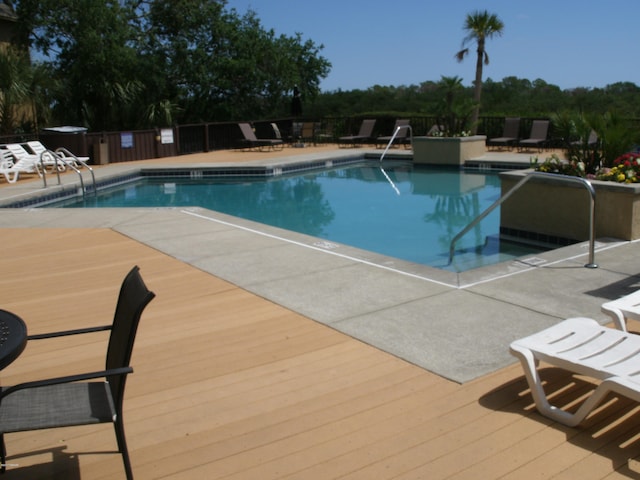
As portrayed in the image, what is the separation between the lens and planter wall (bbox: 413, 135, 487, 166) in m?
15.4

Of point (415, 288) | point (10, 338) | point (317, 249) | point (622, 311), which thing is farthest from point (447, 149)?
point (10, 338)

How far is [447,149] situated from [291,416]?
13.3 m

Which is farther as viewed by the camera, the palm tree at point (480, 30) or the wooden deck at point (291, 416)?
the palm tree at point (480, 30)

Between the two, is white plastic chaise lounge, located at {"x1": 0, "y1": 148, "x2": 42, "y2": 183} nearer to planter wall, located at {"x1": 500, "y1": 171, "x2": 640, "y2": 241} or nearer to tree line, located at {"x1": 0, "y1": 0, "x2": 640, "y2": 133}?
tree line, located at {"x1": 0, "y1": 0, "x2": 640, "y2": 133}

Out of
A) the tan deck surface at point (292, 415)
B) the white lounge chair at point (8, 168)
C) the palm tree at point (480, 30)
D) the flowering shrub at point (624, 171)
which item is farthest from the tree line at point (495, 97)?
the tan deck surface at point (292, 415)

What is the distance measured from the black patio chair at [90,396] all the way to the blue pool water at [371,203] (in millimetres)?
5258

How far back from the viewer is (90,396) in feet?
8.09

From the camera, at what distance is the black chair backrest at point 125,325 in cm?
221

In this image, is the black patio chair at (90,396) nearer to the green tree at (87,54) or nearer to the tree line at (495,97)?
the green tree at (87,54)

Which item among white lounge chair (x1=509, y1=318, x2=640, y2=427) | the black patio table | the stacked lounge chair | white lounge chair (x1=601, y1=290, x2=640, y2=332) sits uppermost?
the stacked lounge chair

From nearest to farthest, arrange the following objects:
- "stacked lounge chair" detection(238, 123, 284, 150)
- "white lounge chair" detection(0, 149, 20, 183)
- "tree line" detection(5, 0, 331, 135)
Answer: "white lounge chair" detection(0, 149, 20, 183) → "stacked lounge chair" detection(238, 123, 284, 150) → "tree line" detection(5, 0, 331, 135)

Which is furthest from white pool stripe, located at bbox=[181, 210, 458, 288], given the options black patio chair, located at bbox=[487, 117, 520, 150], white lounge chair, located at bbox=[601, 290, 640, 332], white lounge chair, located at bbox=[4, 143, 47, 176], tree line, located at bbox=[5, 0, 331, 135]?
tree line, located at bbox=[5, 0, 331, 135]

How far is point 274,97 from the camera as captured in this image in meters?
25.6

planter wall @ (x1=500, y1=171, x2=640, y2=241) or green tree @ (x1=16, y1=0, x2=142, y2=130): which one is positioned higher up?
green tree @ (x1=16, y1=0, x2=142, y2=130)
